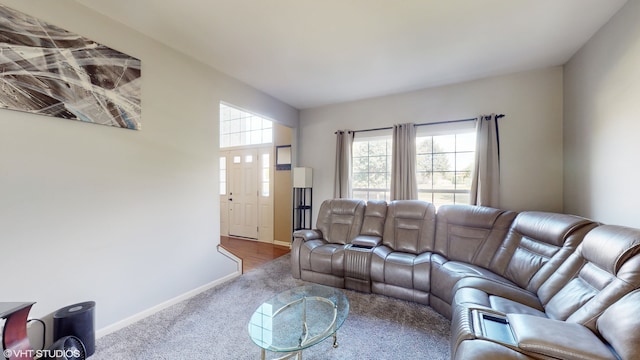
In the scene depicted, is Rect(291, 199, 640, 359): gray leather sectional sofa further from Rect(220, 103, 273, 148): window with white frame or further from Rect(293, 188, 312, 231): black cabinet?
Rect(220, 103, 273, 148): window with white frame

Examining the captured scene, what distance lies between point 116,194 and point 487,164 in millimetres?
4195

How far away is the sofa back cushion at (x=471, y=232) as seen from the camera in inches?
100

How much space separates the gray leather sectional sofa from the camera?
117cm

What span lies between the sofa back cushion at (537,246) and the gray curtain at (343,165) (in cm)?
230

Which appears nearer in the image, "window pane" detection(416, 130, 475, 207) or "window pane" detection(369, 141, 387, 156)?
"window pane" detection(416, 130, 475, 207)

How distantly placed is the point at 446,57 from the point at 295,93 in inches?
84.6

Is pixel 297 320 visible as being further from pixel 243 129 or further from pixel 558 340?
pixel 243 129

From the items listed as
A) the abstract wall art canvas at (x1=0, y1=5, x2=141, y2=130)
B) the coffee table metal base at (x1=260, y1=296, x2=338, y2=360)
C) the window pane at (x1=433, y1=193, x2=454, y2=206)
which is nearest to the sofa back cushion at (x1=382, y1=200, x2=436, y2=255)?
the window pane at (x1=433, y1=193, x2=454, y2=206)

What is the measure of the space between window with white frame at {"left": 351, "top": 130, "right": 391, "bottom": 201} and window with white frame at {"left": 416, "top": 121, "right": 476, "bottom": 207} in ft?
1.68

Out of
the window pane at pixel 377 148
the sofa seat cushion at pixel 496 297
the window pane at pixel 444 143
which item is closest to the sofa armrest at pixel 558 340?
the sofa seat cushion at pixel 496 297

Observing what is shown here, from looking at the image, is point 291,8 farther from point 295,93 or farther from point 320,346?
point 320,346

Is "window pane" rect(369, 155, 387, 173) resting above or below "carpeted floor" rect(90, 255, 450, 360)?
above

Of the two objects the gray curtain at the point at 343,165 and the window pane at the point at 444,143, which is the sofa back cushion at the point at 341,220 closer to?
the gray curtain at the point at 343,165

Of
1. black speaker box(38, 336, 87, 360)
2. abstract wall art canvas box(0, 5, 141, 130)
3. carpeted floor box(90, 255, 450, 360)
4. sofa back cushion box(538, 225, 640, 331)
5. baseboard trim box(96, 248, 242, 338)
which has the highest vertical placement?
abstract wall art canvas box(0, 5, 141, 130)
